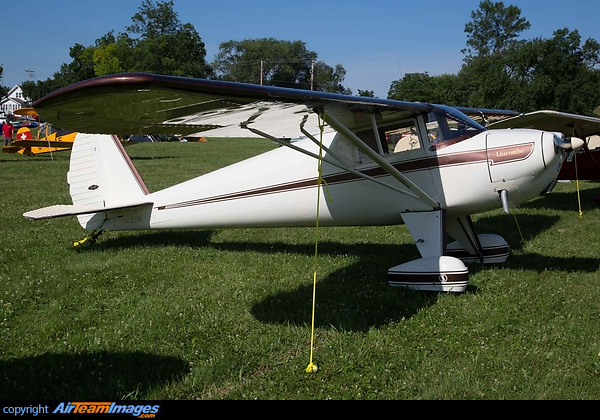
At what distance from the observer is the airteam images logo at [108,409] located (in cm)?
327

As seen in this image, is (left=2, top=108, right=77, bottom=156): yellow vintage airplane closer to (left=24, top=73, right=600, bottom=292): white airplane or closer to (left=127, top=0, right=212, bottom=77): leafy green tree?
(left=24, top=73, right=600, bottom=292): white airplane

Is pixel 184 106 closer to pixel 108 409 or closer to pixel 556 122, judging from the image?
pixel 108 409

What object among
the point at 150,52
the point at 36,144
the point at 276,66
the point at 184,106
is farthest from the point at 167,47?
the point at 184,106

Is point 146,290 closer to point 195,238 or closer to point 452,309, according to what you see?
point 195,238

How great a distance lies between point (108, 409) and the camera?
11.0 feet

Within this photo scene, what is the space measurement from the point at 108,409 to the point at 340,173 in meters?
4.17

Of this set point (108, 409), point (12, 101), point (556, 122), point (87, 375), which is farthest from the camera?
point (12, 101)

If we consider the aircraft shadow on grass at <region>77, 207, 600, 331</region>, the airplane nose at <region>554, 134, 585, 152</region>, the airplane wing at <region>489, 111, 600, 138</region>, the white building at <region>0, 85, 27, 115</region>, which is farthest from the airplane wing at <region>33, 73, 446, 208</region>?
the white building at <region>0, 85, 27, 115</region>

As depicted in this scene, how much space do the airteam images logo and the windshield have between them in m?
4.56

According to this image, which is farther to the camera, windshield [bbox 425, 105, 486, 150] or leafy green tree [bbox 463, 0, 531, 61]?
leafy green tree [bbox 463, 0, 531, 61]

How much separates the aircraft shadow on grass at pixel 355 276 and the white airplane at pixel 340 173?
0.37m

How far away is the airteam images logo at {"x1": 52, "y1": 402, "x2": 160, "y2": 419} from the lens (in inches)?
129

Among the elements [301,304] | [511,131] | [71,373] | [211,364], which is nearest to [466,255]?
[511,131]

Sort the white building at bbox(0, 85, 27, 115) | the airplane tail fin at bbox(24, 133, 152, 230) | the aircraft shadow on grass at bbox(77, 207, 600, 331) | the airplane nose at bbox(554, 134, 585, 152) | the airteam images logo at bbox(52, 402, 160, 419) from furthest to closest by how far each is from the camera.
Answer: the white building at bbox(0, 85, 27, 115) → the airplane tail fin at bbox(24, 133, 152, 230) → the airplane nose at bbox(554, 134, 585, 152) → the aircraft shadow on grass at bbox(77, 207, 600, 331) → the airteam images logo at bbox(52, 402, 160, 419)
